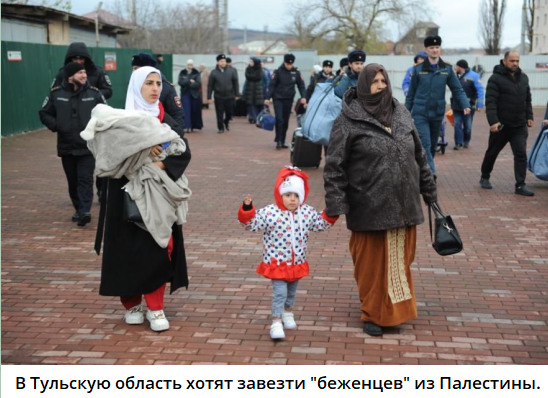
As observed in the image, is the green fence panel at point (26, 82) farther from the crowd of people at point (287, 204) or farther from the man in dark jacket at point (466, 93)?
the crowd of people at point (287, 204)

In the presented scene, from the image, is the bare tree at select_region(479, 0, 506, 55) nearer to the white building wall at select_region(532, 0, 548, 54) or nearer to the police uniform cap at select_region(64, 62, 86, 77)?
the white building wall at select_region(532, 0, 548, 54)

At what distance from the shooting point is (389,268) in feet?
17.2

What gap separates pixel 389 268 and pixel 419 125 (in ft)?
19.9

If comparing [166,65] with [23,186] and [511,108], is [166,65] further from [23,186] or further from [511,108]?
[511,108]

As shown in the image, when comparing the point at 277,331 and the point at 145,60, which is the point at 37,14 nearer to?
the point at 145,60

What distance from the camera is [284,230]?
514 centimetres

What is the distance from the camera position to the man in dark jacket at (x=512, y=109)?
1063 centimetres

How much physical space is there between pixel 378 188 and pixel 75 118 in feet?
15.5

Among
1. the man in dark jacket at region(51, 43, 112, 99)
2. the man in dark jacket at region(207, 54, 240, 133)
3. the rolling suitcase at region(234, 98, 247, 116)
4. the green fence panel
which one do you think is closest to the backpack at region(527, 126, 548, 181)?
the man in dark jacket at region(51, 43, 112, 99)

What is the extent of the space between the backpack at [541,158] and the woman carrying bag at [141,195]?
275 inches

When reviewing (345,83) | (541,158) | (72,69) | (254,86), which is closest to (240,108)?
(254,86)

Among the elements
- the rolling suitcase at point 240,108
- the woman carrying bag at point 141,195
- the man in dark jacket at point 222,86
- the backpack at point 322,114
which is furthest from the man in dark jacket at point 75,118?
Answer: the rolling suitcase at point 240,108

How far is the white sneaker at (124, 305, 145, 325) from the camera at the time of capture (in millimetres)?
5527

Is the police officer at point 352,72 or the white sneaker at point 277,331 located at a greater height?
the police officer at point 352,72
